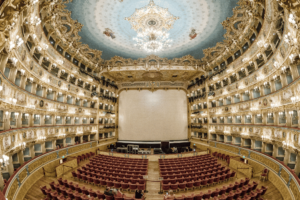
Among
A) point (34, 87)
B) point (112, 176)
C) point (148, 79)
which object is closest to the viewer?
point (112, 176)

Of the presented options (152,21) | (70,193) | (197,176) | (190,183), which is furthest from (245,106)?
(70,193)

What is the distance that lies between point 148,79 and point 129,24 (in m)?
14.1

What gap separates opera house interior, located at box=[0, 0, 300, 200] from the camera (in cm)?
989

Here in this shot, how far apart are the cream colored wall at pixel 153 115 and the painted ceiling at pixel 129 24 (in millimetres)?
10716

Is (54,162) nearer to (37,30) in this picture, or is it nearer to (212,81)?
(37,30)

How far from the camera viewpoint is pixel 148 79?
29.7 m

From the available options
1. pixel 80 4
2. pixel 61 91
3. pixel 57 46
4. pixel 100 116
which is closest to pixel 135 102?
pixel 100 116

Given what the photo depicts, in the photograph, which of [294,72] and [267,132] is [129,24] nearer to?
[294,72]

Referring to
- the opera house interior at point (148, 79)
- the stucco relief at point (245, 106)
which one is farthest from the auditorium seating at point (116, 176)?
the stucco relief at point (245, 106)

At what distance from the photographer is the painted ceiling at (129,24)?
13906mm

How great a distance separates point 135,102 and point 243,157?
20531mm

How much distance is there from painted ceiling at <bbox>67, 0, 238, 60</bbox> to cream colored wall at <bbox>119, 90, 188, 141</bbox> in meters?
10.7

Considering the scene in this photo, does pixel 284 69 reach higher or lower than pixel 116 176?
higher

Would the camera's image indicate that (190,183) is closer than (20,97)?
Yes
